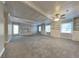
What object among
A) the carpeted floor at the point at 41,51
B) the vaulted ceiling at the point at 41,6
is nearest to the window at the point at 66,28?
the carpeted floor at the point at 41,51

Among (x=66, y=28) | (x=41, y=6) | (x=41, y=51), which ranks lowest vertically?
(x=41, y=51)

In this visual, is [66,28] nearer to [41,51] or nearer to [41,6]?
[41,6]

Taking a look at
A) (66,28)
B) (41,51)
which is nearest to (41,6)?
(41,51)

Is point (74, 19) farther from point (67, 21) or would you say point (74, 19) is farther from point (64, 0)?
point (64, 0)

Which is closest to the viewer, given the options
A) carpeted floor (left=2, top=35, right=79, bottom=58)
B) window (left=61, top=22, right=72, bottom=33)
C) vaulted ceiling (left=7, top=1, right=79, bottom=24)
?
carpeted floor (left=2, top=35, right=79, bottom=58)

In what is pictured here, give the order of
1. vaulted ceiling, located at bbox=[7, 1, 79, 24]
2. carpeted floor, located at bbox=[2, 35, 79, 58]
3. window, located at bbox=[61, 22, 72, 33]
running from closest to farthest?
carpeted floor, located at bbox=[2, 35, 79, 58], vaulted ceiling, located at bbox=[7, 1, 79, 24], window, located at bbox=[61, 22, 72, 33]

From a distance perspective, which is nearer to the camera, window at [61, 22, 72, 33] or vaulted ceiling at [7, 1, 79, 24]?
vaulted ceiling at [7, 1, 79, 24]

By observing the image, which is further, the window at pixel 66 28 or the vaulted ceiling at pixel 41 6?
the window at pixel 66 28

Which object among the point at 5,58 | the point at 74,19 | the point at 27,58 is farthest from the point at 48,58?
the point at 74,19

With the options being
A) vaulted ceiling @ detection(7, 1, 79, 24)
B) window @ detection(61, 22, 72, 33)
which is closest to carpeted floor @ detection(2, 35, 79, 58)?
vaulted ceiling @ detection(7, 1, 79, 24)

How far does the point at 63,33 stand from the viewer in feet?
39.9

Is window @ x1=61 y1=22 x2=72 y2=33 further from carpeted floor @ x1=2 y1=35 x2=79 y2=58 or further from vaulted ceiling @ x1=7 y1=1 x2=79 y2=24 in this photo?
vaulted ceiling @ x1=7 y1=1 x2=79 y2=24

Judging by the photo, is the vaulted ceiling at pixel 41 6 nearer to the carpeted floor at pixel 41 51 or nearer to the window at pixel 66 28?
the carpeted floor at pixel 41 51

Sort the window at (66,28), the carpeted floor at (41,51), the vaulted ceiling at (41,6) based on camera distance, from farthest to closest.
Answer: the window at (66,28)
the vaulted ceiling at (41,6)
the carpeted floor at (41,51)
